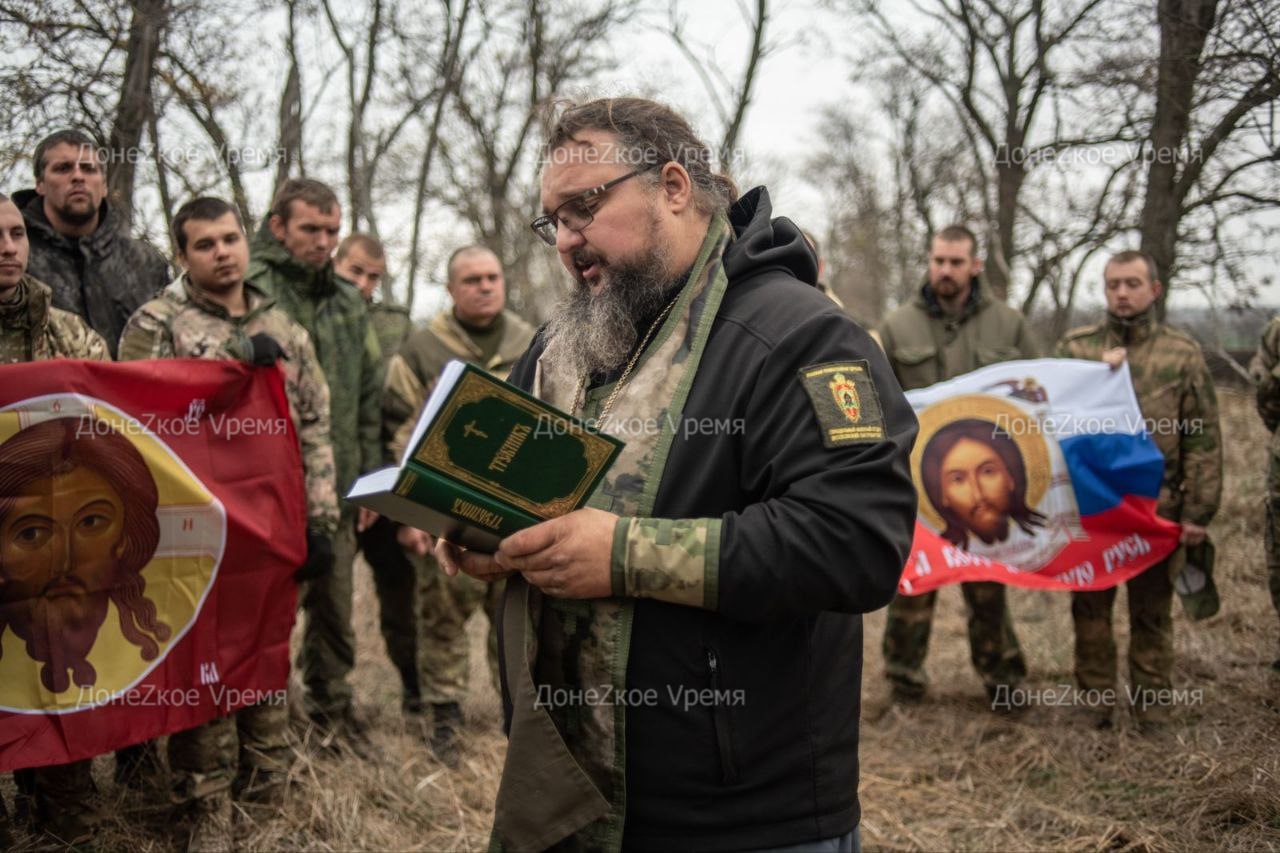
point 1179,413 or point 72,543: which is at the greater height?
point 1179,413

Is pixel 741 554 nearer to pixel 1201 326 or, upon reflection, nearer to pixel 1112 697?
pixel 1112 697

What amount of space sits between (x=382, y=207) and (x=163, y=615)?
44.9 feet

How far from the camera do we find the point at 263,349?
4219 millimetres

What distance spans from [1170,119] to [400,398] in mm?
5247

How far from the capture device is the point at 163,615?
3771mm

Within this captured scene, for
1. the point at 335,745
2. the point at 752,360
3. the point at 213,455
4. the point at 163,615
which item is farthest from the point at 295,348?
the point at 752,360

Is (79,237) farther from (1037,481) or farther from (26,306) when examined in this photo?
(1037,481)

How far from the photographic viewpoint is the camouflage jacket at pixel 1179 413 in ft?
17.2

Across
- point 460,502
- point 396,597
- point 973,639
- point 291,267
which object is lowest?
point 973,639

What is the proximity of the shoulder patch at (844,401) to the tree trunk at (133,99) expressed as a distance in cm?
478

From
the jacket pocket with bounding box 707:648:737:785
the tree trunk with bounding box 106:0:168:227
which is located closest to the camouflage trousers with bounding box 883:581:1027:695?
the jacket pocket with bounding box 707:648:737:785

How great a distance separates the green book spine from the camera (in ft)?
6.21

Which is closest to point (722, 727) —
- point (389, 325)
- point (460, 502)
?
point (460, 502)

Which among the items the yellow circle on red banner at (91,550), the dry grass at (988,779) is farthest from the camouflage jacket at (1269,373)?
the yellow circle on red banner at (91,550)
